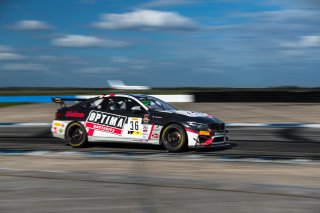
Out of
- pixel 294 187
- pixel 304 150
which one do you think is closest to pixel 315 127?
pixel 304 150

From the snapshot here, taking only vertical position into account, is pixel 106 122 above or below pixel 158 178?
above

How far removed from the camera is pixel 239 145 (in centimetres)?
1273

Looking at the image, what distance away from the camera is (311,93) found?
3547 centimetres

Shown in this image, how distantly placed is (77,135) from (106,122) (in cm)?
90

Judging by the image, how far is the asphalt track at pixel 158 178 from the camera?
5891 mm

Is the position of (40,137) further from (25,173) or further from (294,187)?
(294,187)

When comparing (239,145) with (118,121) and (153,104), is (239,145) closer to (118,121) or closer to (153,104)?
(153,104)

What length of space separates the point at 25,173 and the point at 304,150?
21.3 feet

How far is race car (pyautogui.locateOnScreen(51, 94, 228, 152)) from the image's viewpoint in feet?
36.4

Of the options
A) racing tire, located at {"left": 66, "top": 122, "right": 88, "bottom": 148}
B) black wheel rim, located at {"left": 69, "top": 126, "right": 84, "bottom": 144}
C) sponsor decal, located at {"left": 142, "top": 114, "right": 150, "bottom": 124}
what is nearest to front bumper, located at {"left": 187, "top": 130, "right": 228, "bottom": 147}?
sponsor decal, located at {"left": 142, "top": 114, "right": 150, "bottom": 124}

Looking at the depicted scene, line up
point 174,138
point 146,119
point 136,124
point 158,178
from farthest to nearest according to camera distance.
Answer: point 136,124
point 146,119
point 174,138
point 158,178

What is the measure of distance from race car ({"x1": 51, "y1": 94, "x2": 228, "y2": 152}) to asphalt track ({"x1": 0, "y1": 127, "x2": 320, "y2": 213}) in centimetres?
31

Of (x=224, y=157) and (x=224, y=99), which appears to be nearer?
(x=224, y=157)

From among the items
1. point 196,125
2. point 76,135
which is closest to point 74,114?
point 76,135
